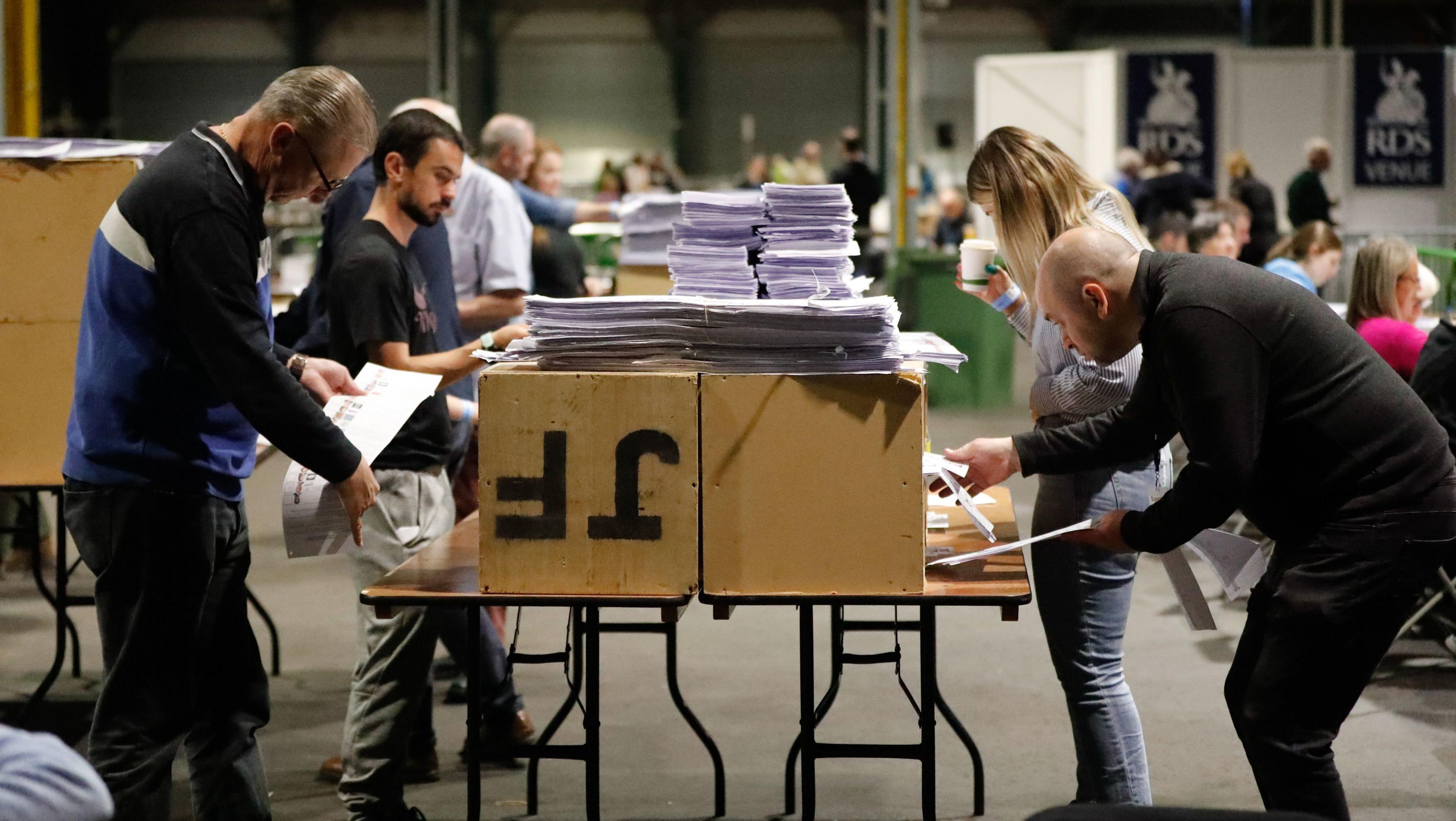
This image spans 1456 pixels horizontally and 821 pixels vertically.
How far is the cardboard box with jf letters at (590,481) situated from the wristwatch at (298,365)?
1.71 ft

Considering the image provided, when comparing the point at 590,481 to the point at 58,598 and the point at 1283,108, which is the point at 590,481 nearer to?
the point at 58,598

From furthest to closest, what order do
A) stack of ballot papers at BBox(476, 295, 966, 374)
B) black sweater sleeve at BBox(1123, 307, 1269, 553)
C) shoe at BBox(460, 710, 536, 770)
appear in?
→ shoe at BBox(460, 710, 536, 770), stack of ballot papers at BBox(476, 295, 966, 374), black sweater sleeve at BBox(1123, 307, 1269, 553)

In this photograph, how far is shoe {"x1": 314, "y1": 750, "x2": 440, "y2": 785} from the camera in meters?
3.85

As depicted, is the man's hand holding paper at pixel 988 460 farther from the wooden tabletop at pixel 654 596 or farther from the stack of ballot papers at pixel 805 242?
the stack of ballot papers at pixel 805 242

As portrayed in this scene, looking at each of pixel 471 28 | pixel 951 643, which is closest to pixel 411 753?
pixel 951 643

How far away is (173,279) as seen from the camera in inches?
95.1

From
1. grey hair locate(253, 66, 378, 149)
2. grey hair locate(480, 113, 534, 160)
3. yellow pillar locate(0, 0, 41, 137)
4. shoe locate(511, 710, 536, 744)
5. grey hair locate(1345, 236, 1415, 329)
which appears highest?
yellow pillar locate(0, 0, 41, 137)

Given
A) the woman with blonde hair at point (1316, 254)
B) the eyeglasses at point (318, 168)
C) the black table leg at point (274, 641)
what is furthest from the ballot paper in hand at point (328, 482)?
the woman with blonde hair at point (1316, 254)

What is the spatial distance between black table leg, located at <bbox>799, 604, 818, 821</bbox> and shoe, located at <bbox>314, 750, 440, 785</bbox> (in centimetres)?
122

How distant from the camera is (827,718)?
173 inches

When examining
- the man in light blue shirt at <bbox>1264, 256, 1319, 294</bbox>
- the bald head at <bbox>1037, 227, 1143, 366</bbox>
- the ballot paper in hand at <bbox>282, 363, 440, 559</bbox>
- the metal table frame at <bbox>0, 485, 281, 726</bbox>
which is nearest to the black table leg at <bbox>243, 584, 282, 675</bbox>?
the metal table frame at <bbox>0, 485, 281, 726</bbox>

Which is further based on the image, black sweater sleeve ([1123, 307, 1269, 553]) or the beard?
the beard

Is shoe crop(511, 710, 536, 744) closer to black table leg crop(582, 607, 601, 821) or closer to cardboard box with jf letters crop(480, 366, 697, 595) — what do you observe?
black table leg crop(582, 607, 601, 821)

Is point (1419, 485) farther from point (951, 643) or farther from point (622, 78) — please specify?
point (622, 78)
